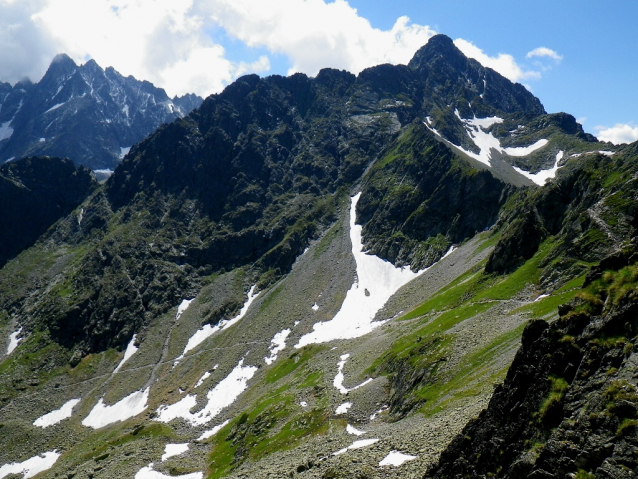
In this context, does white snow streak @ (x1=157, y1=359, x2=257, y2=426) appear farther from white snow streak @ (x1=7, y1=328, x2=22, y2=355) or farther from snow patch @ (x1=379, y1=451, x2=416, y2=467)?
white snow streak @ (x1=7, y1=328, x2=22, y2=355)

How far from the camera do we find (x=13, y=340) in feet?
560

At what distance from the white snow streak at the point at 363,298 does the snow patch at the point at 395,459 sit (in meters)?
73.7

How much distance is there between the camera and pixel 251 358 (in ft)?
414

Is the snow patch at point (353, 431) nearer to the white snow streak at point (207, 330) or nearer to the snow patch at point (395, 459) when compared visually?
the snow patch at point (395, 459)

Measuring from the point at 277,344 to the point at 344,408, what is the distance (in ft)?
228

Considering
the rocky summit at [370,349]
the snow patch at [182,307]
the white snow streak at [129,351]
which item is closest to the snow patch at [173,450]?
the rocky summit at [370,349]

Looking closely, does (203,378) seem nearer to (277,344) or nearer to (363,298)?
(277,344)

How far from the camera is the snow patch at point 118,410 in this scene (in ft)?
398

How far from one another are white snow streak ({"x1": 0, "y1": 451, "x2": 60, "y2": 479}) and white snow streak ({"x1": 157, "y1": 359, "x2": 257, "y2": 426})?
84.3 feet

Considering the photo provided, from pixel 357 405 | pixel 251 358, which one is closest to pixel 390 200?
pixel 251 358

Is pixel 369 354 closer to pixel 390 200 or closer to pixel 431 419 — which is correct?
pixel 431 419

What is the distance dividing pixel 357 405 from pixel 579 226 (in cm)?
5444

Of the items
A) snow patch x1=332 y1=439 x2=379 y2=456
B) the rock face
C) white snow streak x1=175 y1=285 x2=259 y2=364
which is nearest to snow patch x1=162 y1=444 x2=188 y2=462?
snow patch x1=332 y1=439 x2=379 y2=456

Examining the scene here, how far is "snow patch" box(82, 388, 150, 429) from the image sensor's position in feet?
398
